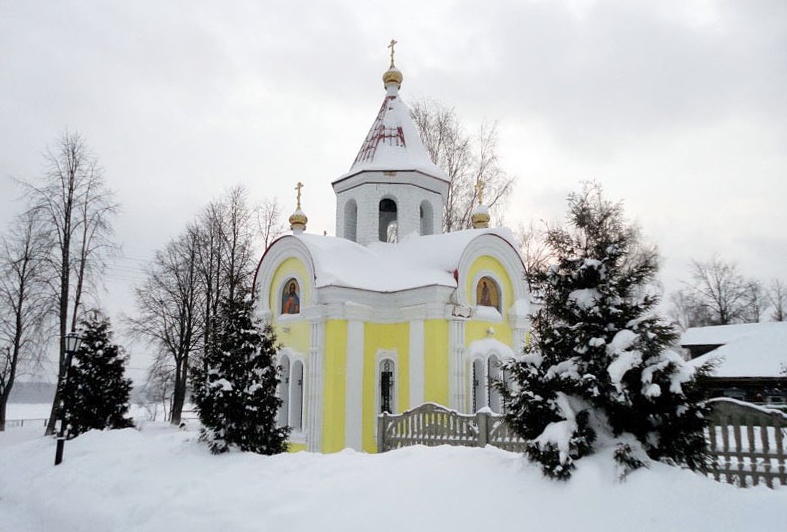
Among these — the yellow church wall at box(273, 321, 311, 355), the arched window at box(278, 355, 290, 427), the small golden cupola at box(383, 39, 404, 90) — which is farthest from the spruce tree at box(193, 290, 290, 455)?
the small golden cupola at box(383, 39, 404, 90)

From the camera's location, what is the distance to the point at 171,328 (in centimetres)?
2564

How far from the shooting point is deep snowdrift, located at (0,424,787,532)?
210 inches

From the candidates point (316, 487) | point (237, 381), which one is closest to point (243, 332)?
point (237, 381)

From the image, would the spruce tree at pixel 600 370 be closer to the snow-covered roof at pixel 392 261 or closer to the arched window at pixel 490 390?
the snow-covered roof at pixel 392 261

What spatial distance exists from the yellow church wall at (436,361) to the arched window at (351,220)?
5.24 meters

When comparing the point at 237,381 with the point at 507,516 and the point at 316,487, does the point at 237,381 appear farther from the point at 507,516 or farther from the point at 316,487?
the point at 507,516

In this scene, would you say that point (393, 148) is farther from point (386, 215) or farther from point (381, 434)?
point (381, 434)

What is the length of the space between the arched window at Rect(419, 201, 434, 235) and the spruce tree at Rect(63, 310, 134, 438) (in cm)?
931

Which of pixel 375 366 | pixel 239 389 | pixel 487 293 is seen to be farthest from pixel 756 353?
pixel 239 389

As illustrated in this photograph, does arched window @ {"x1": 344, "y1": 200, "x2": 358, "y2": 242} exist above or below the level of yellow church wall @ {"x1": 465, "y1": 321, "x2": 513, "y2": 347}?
above

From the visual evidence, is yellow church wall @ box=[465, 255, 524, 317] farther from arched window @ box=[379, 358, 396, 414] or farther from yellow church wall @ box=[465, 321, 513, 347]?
arched window @ box=[379, 358, 396, 414]

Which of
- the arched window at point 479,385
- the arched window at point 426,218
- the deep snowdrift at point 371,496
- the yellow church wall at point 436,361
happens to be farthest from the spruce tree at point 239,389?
the arched window at point 426,218

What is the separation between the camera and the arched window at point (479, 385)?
47.4ft

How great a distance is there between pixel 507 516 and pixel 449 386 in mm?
8127
